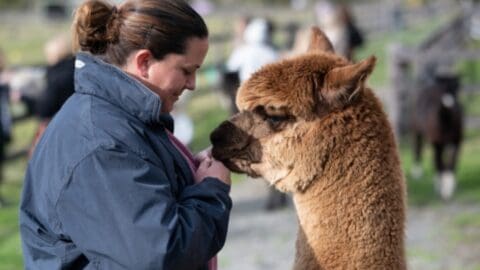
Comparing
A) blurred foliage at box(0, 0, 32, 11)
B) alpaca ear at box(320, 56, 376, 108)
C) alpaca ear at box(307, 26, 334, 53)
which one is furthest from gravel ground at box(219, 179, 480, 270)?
blurred foliage at box(0, 0, 32, 11)

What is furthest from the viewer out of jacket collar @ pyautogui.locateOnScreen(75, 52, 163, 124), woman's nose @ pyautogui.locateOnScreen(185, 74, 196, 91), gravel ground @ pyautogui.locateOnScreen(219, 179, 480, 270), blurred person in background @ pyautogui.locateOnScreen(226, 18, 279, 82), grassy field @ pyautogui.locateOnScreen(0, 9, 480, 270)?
blurred person in background @ pyautogui.locateOnScreen(226, 18, 279, 82)

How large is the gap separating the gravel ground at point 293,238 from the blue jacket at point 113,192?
466cm

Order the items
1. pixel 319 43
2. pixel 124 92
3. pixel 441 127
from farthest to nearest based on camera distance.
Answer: pixel 441 127 → pixel 319 43 → pixel 124 92

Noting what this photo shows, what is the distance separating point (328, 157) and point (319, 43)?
0.66 meters

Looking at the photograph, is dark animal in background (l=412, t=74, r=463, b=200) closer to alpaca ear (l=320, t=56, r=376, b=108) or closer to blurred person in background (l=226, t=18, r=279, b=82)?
blurred person in background (l=226, t=18, r=279, b=82)

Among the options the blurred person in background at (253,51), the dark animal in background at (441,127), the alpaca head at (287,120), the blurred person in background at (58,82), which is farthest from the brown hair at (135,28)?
the dark animal in background at (441,127)

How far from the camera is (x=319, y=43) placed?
341cm

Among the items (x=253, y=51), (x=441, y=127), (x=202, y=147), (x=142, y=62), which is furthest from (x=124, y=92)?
(x=202, y=147)

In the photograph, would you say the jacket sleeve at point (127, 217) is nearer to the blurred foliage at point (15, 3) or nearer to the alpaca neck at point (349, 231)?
the alpaca neck at point (349, 231)

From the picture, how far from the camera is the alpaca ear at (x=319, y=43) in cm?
340

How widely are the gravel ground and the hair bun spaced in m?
4.70

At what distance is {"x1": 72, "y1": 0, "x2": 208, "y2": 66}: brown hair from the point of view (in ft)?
7.86

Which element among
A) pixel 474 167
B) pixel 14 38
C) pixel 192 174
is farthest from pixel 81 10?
pixel 14 38

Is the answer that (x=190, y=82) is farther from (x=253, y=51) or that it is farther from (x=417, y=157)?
(x=417, y=157)
